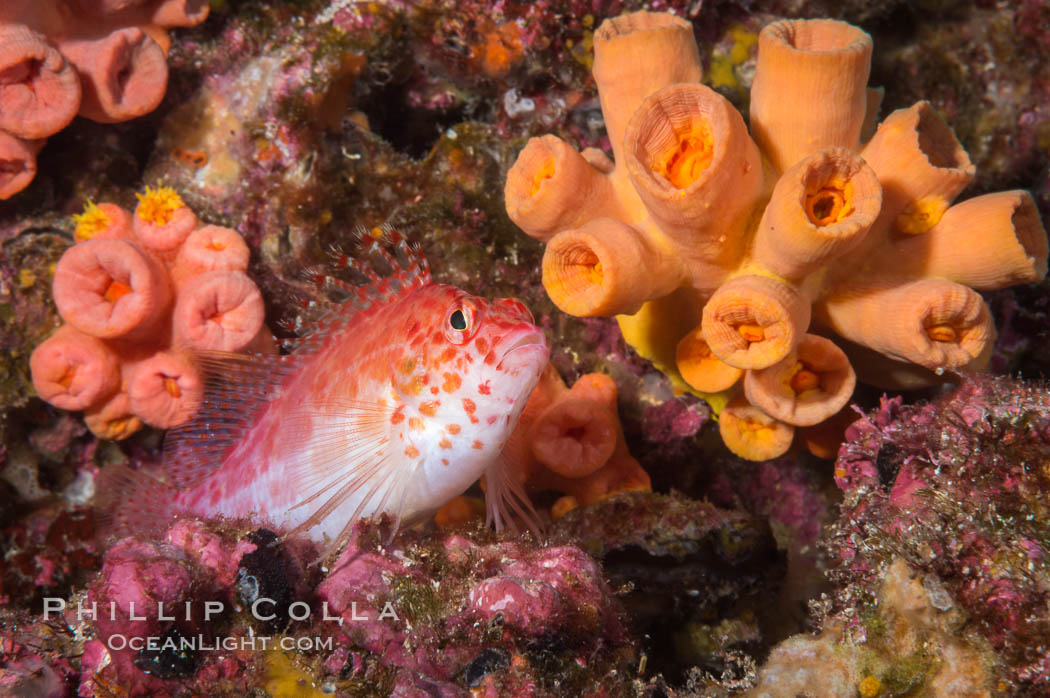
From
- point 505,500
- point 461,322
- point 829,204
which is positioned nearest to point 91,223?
point 461,322

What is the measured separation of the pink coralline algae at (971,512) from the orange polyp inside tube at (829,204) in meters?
0.92

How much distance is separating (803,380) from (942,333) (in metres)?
0.62

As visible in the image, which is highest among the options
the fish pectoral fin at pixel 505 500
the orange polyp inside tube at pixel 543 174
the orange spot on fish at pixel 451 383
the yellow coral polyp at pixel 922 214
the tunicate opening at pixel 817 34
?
the tunicate opening at pixel 817 34

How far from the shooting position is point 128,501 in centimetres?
387

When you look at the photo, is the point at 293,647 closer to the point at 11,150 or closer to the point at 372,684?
the point at 372,684

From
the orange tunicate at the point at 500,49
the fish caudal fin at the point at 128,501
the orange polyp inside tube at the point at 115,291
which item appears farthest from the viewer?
the orange tunicate at the point at 500,49

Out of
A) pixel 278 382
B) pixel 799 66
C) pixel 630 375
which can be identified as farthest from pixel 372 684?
pixel 799 66

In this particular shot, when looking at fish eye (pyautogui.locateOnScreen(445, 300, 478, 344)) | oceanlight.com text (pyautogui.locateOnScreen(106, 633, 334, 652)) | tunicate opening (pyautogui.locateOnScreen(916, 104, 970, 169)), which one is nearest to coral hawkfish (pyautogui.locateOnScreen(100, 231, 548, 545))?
→ fish eye (pyautogui.locateOnScreen(445, 300, 478, 344))

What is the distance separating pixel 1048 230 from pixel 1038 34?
156cm

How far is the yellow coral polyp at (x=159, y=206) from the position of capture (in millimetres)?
4172

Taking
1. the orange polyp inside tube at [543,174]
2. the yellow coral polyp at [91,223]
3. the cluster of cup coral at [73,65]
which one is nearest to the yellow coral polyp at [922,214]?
the orange polyp inside tube at [543,174]

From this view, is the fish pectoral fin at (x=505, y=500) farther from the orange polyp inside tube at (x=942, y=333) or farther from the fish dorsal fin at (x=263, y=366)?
the orange polyp inside tube at (x=942, y=333)

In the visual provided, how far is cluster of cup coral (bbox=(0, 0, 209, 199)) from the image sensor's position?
370 cm

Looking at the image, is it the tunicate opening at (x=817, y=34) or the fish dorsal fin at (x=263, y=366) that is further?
the fish dorsal fin at (x=263, y=366)
